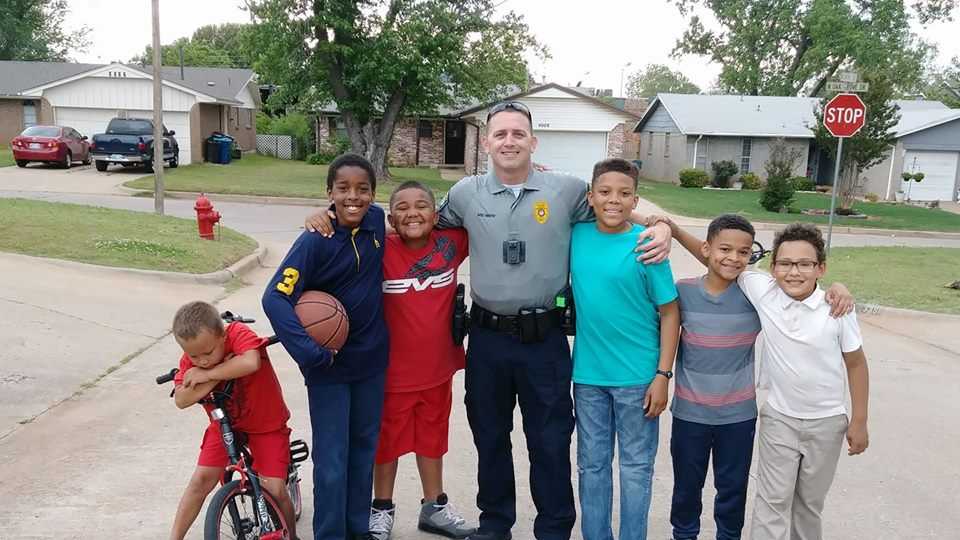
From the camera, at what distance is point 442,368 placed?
3920 millimetres

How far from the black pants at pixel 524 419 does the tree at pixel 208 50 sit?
53930mm

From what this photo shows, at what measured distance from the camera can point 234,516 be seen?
11.3 feet

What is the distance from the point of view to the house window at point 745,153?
3731cm

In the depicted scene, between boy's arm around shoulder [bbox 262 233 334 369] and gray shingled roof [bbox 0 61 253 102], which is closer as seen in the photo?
boy's arm around shoulder [bbox 262 233 334 369]

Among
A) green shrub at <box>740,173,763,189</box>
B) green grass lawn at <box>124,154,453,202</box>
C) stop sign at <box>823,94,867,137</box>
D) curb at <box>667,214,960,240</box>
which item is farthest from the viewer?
green shrub at <box>740,173,763,189</box>

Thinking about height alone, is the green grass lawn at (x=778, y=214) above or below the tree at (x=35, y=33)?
below

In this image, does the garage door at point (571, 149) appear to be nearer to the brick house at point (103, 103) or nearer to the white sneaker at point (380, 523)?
the brick house at point (103, 103)

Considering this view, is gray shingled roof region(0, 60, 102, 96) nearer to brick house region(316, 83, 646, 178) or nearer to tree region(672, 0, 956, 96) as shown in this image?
brick house region(316, 83, 646, 178)

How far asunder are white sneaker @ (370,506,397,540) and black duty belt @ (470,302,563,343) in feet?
3.74

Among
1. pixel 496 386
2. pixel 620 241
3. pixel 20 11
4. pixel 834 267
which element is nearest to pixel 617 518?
pixel 496 386

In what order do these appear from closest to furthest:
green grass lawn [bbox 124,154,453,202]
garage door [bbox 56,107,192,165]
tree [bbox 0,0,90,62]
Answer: green grass lawn [bbox 124,154,453,202]
garage door [bbox 56,107,192,165]
tree [bbox 0,0,90,62]

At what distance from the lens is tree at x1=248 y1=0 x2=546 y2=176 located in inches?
989

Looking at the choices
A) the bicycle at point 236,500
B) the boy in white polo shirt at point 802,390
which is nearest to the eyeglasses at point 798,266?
the boy in white polo shirt at point 802,390

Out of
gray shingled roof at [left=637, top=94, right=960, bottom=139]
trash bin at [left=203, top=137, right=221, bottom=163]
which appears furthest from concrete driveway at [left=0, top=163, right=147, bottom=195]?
gray shingled roof at [left=637, top=94, right=960, bottom=139]
